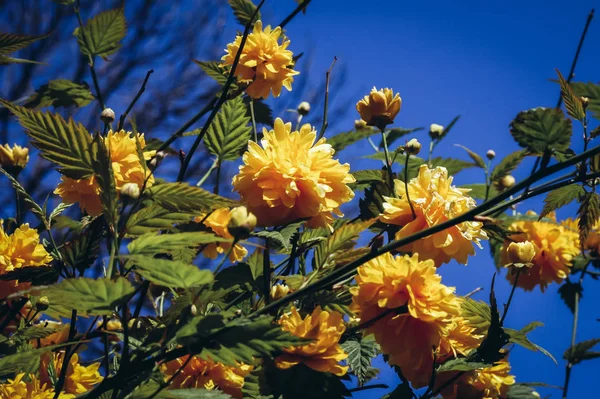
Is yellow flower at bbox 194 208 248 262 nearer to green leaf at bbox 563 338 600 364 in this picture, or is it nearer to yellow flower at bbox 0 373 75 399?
yellow flower at bbox 0 373 75 399

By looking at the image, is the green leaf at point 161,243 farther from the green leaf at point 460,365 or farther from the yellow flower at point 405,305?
the green leaf at point 460,365

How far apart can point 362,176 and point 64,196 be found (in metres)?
0.45

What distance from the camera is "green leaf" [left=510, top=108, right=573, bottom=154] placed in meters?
0.69

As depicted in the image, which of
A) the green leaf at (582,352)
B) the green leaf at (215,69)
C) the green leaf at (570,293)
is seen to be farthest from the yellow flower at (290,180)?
the green leaf at (570,293)

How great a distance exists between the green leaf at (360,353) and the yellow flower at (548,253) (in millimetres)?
790

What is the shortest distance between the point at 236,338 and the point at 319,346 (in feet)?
0.55

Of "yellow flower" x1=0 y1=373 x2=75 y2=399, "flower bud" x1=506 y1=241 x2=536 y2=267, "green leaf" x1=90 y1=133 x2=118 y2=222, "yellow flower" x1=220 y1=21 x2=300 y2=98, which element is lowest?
"yellow flower" x1=0 y1=373 x2=75 y2=399

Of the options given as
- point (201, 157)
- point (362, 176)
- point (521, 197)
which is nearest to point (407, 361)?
point (521, 197)

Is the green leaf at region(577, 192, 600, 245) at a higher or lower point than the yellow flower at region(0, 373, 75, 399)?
higher

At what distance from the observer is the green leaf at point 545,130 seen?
27.0 inches

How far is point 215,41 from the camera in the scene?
22.4 feet

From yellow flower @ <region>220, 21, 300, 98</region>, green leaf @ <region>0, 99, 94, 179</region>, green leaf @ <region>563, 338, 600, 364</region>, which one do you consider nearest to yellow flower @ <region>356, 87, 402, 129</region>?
yellow flower @ <region>220, 21, 300, 98</region>

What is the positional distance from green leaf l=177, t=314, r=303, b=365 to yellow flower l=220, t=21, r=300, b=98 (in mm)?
577

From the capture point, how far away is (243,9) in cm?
122
